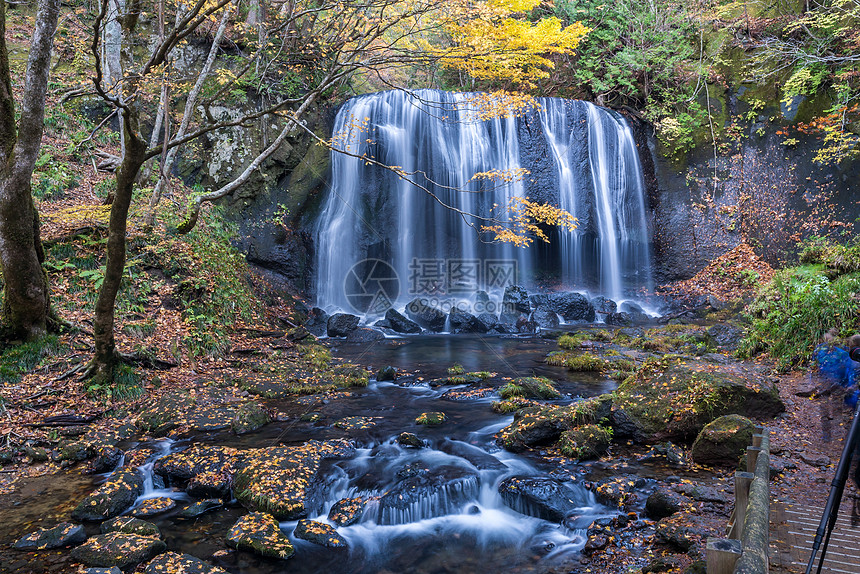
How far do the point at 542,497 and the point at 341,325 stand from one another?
9.20 m

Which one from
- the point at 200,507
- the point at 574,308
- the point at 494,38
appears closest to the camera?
the point at 200,507

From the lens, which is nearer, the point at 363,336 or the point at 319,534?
the point at 319,534

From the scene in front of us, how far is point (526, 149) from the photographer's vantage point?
55.4 feet

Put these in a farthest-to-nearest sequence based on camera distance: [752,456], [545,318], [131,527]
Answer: [545,318]
[131,527]
[752,456]

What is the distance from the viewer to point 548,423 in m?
5.71

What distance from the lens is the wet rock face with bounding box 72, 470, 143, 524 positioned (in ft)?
13.5

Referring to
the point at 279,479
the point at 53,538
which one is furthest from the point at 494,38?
the point at 53,538

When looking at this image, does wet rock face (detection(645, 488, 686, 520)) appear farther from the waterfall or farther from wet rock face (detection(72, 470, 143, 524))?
the waterfall

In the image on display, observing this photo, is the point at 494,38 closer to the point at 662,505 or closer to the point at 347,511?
the point at 662,505

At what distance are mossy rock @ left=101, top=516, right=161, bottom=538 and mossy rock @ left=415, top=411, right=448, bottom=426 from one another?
3461 mm

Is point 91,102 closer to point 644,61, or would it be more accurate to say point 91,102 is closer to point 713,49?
point 644,61

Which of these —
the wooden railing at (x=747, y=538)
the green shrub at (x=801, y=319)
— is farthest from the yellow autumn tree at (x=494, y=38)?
the green shrub at (x=801, y=319)

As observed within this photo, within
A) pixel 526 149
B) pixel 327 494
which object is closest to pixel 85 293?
pixel 327 494

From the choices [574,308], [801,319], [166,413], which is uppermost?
[801,319]
